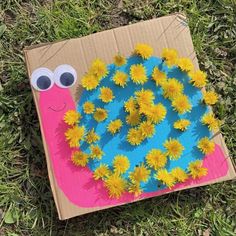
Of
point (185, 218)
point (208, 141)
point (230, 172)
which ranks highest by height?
point (208, 141)

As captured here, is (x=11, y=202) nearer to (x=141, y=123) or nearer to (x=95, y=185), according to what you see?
(x=95, y=185)

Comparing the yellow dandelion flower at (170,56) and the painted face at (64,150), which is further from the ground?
the yellow dandelion flower at (170,56)

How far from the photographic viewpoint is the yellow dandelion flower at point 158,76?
70.8 inches

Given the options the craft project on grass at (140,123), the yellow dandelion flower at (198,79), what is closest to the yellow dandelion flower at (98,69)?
the craft project on grass at (140,123)

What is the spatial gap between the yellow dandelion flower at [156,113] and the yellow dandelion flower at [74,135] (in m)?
0.25

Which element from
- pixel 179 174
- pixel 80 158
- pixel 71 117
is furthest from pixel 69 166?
pixel 179 174

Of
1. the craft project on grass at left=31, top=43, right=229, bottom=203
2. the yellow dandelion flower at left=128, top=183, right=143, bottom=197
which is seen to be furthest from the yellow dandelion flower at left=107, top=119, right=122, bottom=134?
the yellow dandelion flower at left=128, top=183, right=143, bottom=197

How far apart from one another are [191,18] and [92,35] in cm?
44

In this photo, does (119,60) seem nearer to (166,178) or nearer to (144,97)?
(144,97)

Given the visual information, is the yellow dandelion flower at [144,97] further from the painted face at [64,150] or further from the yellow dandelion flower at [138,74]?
the painted face at [64,150]

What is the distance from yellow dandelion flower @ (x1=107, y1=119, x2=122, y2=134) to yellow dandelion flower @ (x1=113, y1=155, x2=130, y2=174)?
10 cm

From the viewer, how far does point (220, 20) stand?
2.02 metres

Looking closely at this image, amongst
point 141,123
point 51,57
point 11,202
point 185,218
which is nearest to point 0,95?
point 51,57

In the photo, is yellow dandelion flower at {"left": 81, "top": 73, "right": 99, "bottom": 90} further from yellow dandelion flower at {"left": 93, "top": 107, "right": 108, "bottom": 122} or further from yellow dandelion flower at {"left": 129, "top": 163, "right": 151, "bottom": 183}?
yellow dandelion flower at {"left": 129, "top": 163, "right": 151, "bottom": 183}
